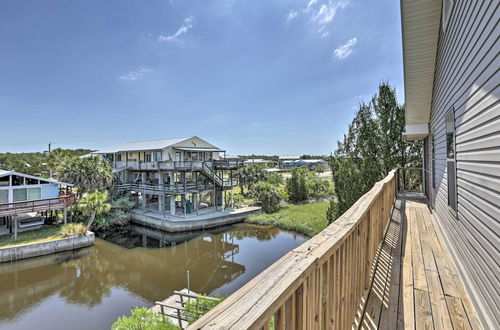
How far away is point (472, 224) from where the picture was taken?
2.43 metres

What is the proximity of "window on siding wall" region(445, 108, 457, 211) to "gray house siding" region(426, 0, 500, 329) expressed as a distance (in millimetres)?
200

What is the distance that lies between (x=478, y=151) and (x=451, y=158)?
1.69 meters

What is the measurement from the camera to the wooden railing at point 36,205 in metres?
11.9

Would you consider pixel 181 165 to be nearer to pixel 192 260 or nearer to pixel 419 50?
pixel 192 260

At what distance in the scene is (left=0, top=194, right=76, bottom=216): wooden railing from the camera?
1194cm

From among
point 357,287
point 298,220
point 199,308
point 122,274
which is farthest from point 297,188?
point 357,287

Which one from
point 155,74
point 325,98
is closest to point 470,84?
point 325,98

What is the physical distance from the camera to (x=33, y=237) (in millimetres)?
12266

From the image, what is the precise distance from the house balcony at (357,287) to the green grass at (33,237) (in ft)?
49.6

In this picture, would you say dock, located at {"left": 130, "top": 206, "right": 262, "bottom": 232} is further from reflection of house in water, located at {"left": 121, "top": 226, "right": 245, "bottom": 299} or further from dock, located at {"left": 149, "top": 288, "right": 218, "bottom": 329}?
dock, located at {"left": 149, "top": 288, "right": 218, "bottom": 329}

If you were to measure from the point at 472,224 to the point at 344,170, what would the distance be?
993 cm

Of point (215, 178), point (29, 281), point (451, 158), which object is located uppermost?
point (451, 158)

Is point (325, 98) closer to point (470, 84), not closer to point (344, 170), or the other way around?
point (344, 170)

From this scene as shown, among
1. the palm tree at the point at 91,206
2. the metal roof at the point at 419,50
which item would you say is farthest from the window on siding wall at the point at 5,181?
the metal roof at the point at 419,50
